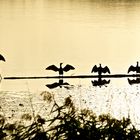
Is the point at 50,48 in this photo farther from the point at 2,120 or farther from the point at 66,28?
the point at 2,120

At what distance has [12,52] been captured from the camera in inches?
1609

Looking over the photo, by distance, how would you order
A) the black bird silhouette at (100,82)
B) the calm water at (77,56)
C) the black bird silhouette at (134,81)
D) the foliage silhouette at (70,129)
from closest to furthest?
the foliage silhouette at (70,129) < the calm water at (77,56) < the black bird silhouette at (100,82) < the black bird silhouette at (134,81)

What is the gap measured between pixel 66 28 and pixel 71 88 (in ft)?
149

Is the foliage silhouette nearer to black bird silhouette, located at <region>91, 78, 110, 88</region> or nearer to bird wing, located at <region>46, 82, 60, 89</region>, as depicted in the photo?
bird wing, located at <region>46, 82, 60, 89</region>

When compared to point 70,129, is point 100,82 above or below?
above

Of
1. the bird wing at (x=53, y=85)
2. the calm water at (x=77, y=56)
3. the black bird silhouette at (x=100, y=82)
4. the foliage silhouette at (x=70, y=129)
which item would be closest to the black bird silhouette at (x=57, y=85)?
the bird wing at (x=53, y=85)

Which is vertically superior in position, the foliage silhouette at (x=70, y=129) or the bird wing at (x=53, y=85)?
the bird wing at (x=53, y=85)

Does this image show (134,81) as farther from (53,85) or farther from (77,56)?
(77,56)

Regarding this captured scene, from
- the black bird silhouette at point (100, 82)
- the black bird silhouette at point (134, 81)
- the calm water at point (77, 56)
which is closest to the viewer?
the calm water at point (77, 56)

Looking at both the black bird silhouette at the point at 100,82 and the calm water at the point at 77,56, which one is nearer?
the calm water at the point at 77,56

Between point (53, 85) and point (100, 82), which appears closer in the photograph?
point (53, 85)

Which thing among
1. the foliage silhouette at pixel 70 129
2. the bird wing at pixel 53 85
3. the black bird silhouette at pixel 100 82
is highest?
the black bird silhouette at pixel 100 82

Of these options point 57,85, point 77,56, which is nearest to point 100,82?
point 57,85

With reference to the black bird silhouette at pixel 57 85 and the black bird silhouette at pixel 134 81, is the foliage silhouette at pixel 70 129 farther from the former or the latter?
the black bird silhouette at pixel 134 81
